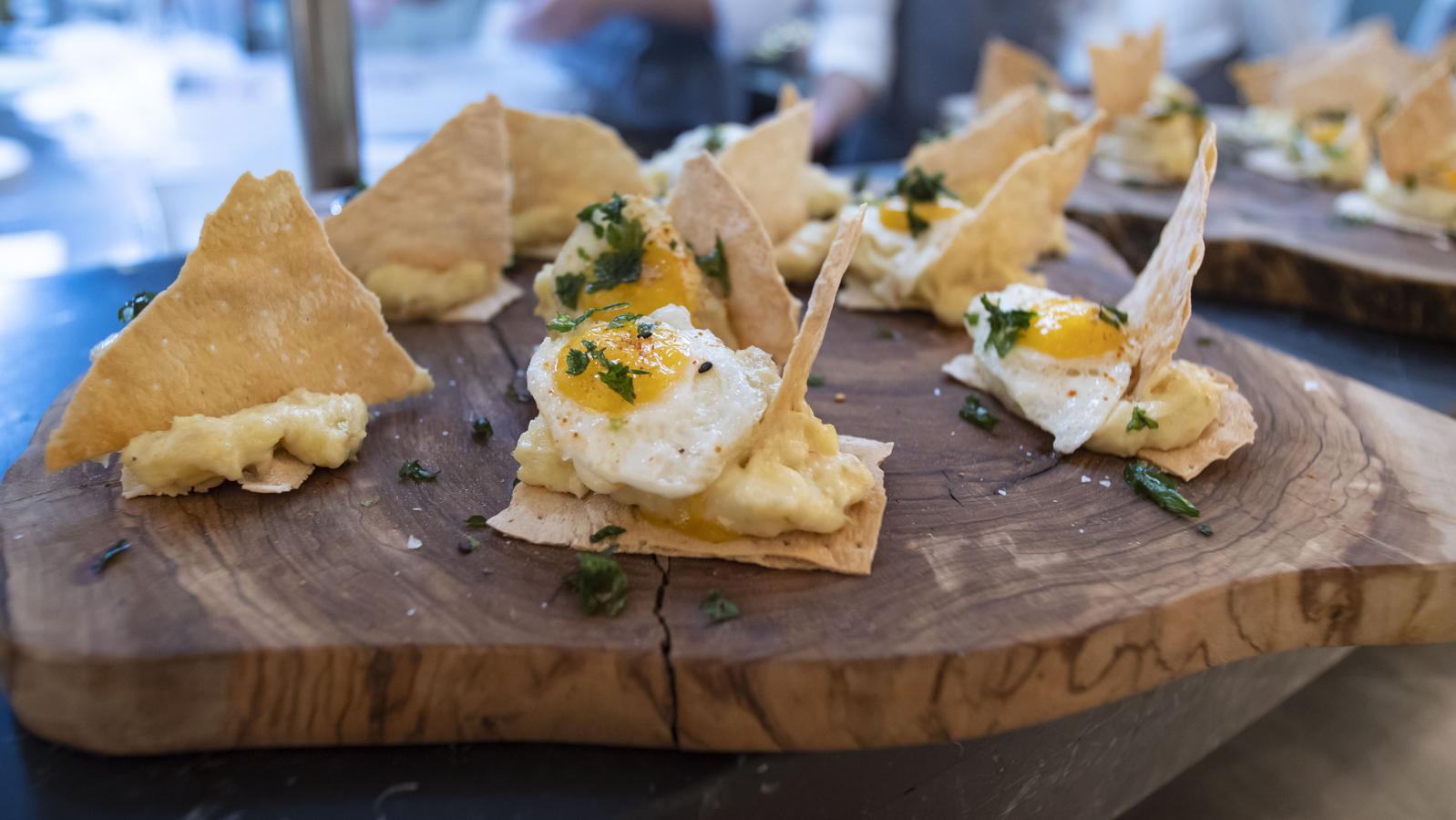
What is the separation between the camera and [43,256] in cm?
343

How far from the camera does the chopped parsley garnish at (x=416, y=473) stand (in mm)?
2008

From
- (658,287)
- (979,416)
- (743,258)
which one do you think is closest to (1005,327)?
(979,416)

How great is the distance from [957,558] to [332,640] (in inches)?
44.5

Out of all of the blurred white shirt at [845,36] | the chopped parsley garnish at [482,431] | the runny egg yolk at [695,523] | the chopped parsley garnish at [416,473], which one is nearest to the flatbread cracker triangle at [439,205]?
the chopped parsley garnish at [482,431]

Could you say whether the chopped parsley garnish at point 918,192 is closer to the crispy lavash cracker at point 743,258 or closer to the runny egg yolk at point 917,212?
the runny egg yolk at point 917,212

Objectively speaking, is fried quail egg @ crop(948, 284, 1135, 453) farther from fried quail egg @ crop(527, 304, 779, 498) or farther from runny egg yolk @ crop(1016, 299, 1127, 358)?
fried quail egg @ crop(527, 304, 779, 498)

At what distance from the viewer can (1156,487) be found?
2.11 m

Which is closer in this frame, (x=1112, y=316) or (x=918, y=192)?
(x=1112, y=316)

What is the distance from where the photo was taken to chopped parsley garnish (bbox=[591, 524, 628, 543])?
1.79m

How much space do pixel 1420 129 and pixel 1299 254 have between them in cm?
87

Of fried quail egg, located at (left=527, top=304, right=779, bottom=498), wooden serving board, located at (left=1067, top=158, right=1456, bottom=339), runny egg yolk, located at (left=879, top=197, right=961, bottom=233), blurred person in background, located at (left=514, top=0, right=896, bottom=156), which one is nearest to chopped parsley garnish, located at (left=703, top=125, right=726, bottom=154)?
runny egg yolk, located at (left=879, top=197, right=961, bottom=233)

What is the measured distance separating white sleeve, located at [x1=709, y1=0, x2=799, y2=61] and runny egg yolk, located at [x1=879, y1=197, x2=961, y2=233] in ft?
9.16

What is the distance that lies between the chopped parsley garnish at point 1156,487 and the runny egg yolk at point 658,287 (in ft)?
3.70

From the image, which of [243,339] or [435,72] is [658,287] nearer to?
[243,339]
